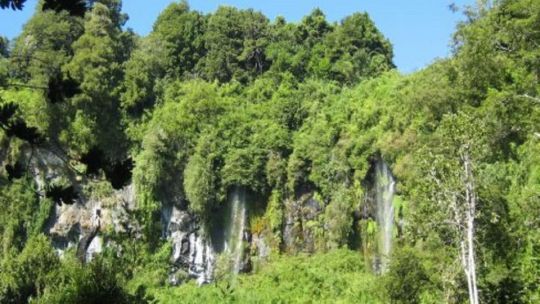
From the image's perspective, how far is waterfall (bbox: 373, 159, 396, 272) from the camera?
2639cm

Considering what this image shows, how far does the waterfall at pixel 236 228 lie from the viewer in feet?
95.4

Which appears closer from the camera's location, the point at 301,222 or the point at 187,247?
the point at 301,222

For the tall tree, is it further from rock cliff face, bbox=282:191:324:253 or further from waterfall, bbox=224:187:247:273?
rock cliff face, bbox=282:191:324:253

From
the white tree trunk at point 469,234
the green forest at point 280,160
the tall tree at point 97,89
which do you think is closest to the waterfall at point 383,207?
the green forest at point 280,160

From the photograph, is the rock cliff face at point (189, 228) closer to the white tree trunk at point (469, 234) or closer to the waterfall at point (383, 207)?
the waterfall at point (383, 207)

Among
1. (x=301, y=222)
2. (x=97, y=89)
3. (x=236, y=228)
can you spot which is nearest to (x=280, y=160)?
(x=301, y=222)

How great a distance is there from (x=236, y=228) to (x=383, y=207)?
600 centimetres

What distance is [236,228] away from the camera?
96.8 feet

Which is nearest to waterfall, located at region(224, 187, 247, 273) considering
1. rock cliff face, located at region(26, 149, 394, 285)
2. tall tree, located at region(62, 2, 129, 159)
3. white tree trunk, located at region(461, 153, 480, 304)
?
rock cliff face, located at region(26, 149, 394, 285)

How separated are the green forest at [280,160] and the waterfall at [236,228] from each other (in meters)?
0.06

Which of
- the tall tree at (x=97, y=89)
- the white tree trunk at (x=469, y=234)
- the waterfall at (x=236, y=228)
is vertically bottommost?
the white tree trunk at (x=469, y=234)

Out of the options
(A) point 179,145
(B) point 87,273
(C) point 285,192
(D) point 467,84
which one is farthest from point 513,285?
(A) point 179,145

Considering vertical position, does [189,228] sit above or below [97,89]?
below

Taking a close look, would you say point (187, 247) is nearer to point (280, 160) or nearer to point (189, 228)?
point (189, 228)
